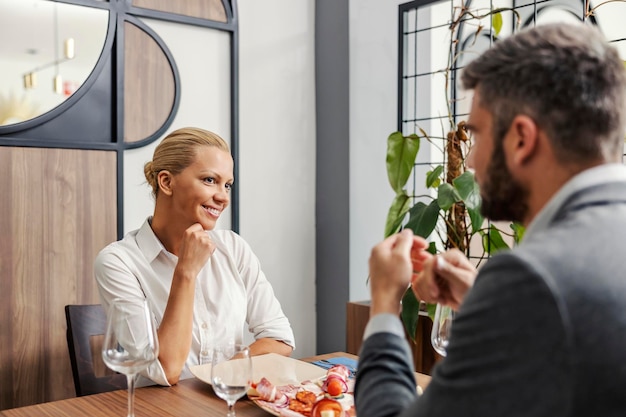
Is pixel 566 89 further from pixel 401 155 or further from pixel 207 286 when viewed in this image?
pixel 401 155

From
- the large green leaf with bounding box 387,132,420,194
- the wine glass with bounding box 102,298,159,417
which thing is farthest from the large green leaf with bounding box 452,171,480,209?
the wine glass with bounding box 102,298,159,417

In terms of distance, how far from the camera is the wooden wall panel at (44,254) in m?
2.71

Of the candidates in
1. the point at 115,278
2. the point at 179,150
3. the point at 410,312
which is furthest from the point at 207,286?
the point at 410,312

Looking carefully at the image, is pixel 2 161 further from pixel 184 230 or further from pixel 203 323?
pixel 203 323

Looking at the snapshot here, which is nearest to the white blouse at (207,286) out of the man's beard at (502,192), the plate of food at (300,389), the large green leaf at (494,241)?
the plate of food at (300,389)

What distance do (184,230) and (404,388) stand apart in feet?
4.47

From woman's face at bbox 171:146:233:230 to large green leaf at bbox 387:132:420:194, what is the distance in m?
0.90

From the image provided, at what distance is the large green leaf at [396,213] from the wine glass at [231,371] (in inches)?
63.9

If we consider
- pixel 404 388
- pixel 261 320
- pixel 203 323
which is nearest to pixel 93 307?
pixel 203 323

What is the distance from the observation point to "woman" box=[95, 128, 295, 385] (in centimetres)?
203

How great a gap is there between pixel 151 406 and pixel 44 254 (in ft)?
4.77

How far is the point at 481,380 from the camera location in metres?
0.77

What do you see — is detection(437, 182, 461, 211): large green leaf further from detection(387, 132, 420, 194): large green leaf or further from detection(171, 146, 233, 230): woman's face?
detection(171, 146, 233, 230): woman's face

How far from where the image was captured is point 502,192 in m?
0.95
